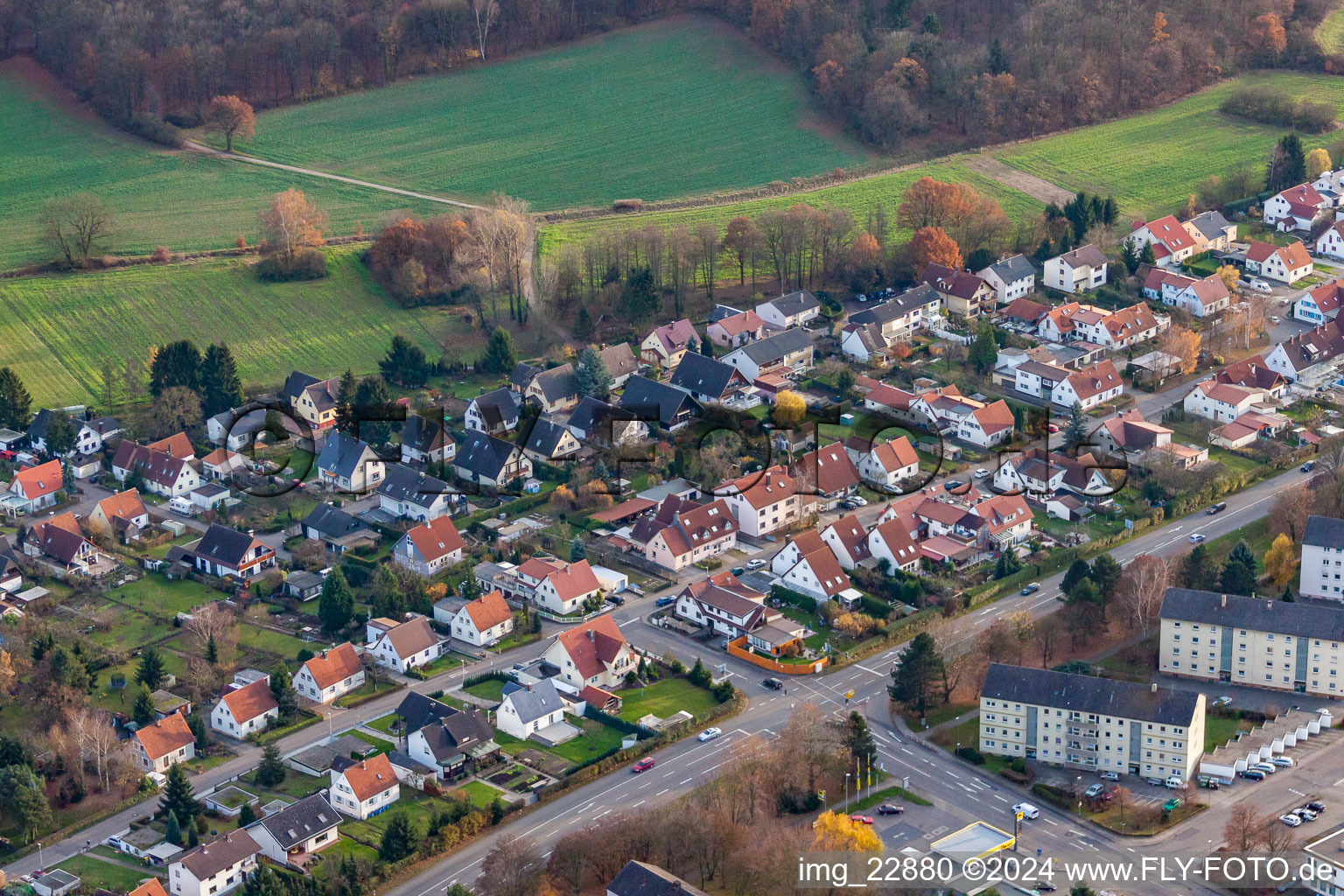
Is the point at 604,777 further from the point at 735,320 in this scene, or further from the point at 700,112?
the point at 700,112

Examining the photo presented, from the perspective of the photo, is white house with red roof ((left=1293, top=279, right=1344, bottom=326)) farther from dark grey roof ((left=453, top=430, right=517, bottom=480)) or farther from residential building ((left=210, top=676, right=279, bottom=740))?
residential building ((left=210, top=676, right=279, bottom=740))

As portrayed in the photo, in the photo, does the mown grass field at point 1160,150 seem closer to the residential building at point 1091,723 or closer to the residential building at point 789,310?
the residential building at point 789,310

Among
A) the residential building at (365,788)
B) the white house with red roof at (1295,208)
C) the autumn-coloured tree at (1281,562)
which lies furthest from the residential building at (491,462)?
the white house with red roof at (1295,208)

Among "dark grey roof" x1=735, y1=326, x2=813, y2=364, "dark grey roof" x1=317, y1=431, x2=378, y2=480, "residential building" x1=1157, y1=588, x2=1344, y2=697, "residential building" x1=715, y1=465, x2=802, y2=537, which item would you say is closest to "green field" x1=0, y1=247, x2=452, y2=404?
"dark grey roof" x1=317, y1=431, x2=378, y2=480

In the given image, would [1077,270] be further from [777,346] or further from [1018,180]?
[777,346]

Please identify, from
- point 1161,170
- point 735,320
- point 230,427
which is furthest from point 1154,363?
point 230,427

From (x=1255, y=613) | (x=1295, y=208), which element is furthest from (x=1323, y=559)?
(x=1295, y=208)
